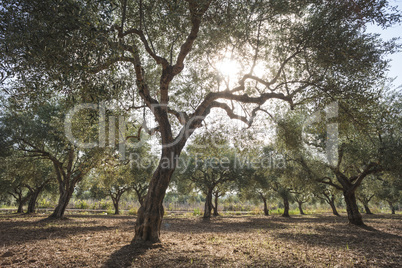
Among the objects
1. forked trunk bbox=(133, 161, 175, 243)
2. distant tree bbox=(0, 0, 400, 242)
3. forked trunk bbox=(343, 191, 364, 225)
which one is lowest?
forked trunk bbox=(343, 191, 364, 225)

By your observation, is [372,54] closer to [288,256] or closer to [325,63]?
[325,63]

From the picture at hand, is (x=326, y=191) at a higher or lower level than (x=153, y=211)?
lower

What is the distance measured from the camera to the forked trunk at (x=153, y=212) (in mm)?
7605

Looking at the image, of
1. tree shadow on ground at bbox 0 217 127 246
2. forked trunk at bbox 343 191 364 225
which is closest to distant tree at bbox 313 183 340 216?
forked trunk at bbox 343 191 364 225

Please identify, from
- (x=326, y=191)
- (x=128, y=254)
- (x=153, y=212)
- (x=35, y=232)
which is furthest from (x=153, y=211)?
(x=326, y=191)

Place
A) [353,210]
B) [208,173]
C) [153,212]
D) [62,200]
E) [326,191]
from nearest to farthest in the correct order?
1. [153,212]
2. [353,210]
3. [62,200]
4. [208,173]
5. [326,191]

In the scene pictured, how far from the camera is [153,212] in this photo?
25.1 ft

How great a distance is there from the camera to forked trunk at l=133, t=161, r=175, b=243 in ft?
25.0

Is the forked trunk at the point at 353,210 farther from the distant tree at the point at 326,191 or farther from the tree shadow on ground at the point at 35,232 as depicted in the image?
the tree shadow on ground at the point at 35,232

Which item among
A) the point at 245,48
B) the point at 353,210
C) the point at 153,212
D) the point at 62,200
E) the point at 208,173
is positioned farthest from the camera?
the point at 208,173

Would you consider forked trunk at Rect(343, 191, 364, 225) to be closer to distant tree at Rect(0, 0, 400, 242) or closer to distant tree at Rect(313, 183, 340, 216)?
distant tree at Rect(313, 183, 340, 216)

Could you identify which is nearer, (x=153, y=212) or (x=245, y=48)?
(x=153, y=212)

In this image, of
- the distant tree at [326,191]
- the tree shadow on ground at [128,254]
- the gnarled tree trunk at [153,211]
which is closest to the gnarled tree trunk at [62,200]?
the gnarled tree trunk at [153,211]

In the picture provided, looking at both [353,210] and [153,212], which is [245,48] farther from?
[353,210]
